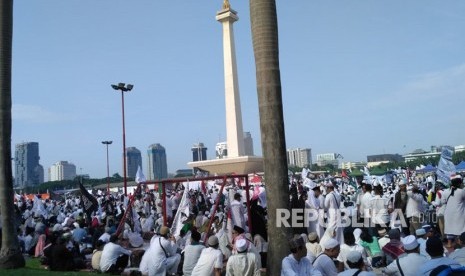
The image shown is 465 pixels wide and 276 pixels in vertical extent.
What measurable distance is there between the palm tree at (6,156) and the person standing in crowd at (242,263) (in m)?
6.83

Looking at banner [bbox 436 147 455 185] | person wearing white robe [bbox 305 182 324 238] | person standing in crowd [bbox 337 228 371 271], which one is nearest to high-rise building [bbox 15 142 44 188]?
banner [bbox 436 147 455 185]

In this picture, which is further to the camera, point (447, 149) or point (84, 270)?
point (447, 149)

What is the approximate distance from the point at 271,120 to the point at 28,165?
151364mm

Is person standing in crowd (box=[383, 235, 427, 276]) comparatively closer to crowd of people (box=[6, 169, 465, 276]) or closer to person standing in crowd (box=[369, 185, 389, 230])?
crowd of people (box=[6, 169, 465, 276])

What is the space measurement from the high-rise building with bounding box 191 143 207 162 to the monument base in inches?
3836

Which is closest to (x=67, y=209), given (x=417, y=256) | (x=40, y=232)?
(x=40, y=232)

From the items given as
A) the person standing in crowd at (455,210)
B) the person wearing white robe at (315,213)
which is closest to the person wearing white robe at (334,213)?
the person wearing white robe at (315,213)

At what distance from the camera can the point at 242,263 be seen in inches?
281

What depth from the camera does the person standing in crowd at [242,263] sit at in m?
7.14

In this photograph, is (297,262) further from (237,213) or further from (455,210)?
(455,210)

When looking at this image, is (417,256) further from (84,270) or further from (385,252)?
(84,270)

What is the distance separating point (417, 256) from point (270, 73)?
12.5 ft

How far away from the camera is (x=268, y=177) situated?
25.8 feet

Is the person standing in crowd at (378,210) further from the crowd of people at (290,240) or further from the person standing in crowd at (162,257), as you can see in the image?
the person standing in crowd at (162,257)
